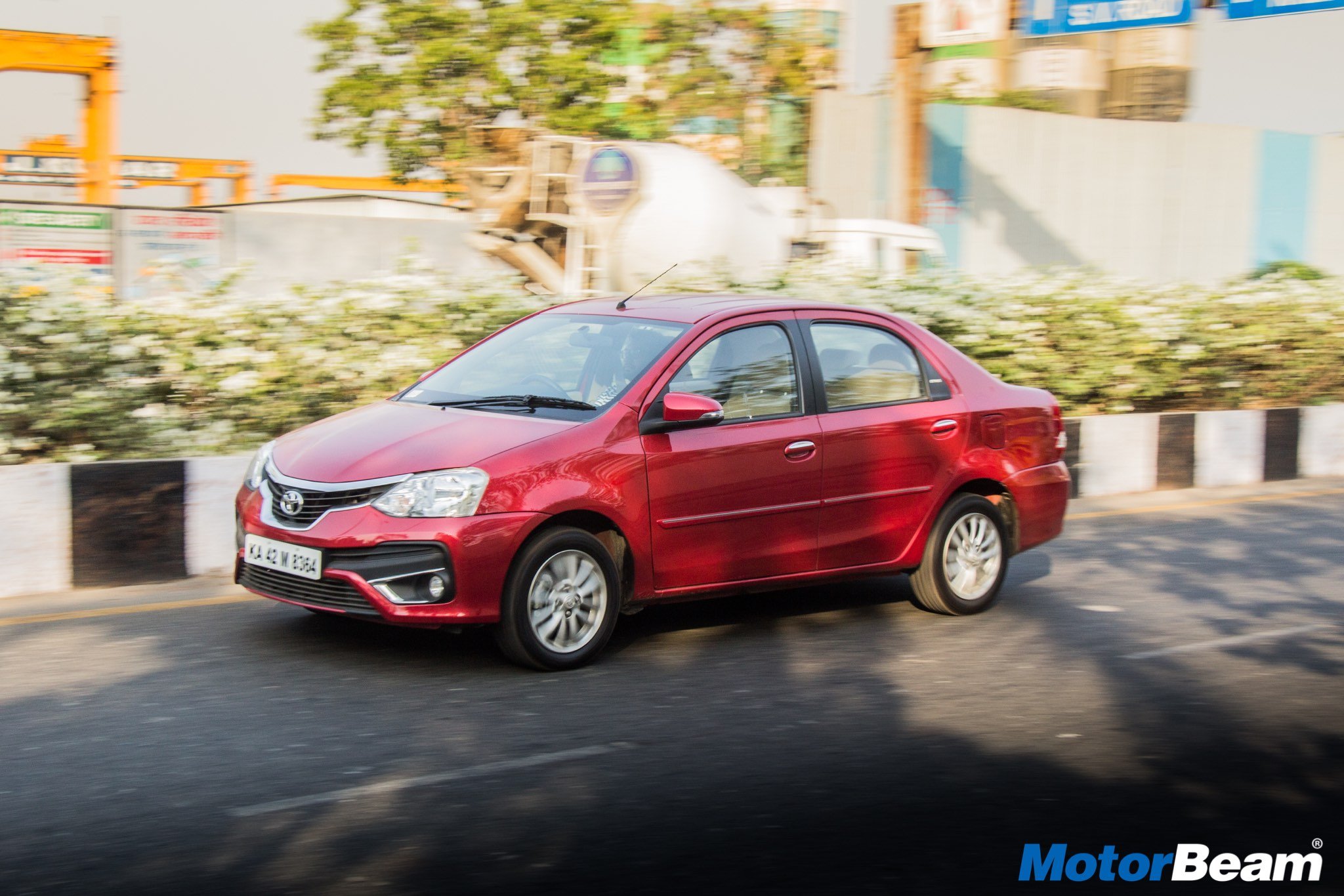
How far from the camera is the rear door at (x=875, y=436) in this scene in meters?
6.66

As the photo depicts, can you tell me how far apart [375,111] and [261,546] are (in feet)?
94.8

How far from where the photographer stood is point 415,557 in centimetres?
549

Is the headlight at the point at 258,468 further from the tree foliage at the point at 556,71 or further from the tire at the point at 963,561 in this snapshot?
the tree foliage at the point at 556,71

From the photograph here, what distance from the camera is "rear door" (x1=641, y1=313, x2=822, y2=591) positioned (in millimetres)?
6082

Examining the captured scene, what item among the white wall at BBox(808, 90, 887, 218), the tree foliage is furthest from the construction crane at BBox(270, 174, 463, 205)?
the white wall at BBox(808, 90, 887, 218)

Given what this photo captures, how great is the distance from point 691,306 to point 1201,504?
653 cm

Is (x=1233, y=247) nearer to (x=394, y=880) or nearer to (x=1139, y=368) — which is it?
(x=1139, y=368)

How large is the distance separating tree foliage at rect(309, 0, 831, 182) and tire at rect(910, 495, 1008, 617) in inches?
981

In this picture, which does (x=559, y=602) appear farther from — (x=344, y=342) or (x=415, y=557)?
(x=344, y=342)

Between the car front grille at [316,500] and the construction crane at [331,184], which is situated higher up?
the construction crane at [331,184]

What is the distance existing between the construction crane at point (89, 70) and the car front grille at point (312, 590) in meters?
26.0

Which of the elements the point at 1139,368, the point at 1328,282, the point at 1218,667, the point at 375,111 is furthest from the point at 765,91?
the point at 1218,667

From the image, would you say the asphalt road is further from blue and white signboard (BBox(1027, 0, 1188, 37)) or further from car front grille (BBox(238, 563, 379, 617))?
blue and white signboard (BBox(1027, 0, 1188, 37))


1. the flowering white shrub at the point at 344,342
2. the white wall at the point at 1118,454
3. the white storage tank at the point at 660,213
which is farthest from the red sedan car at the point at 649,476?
the white storage tank at the point at 660,213
